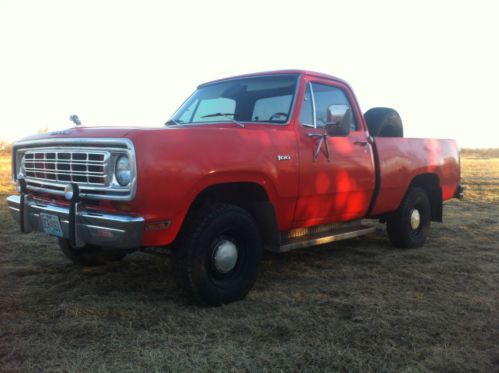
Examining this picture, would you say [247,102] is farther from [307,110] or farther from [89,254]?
[89,254]

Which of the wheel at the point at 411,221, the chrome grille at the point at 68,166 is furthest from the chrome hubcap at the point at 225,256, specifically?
the wheel at the point at 411,221

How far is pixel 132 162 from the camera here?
3.02 m

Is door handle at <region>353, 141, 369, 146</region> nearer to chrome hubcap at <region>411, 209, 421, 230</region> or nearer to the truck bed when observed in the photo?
the truck bed

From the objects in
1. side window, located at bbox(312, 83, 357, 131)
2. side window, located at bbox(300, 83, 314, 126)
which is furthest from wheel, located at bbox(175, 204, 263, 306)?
side window, located at bbox(312, 83, 357, 131)

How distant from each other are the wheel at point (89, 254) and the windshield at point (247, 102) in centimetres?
158

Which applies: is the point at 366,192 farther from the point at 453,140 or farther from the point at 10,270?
the point at 10,270

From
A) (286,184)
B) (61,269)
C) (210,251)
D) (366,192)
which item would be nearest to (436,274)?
(366,192)

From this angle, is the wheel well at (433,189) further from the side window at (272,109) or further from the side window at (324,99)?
the side window at (272,109)

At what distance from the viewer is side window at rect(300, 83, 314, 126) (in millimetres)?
4465

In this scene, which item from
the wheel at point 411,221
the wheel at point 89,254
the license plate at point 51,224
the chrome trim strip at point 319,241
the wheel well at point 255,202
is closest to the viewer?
the license plate at point 51,224

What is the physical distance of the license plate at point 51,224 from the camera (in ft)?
11.3

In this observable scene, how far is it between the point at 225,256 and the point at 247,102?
1.76 metres

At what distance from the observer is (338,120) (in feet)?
14.1

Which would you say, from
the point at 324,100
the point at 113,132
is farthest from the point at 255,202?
the point at 324,100
